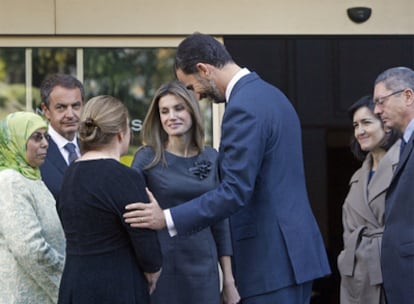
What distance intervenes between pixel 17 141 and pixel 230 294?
5.00 feet

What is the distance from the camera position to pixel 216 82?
4.75 m

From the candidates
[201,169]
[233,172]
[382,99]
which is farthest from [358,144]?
[233,172]

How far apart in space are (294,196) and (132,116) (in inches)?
154

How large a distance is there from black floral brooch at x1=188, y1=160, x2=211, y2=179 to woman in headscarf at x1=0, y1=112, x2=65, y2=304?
894mm

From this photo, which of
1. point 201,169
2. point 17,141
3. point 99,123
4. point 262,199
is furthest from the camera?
point 201,169

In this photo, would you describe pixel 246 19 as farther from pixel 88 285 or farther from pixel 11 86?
pixel 88 285

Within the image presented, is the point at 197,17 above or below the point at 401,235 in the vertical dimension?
above

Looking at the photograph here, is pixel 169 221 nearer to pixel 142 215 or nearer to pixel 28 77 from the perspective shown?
pixel 142 215

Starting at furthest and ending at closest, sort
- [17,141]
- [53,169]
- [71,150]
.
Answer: [71,150], [53,169], [17,141]

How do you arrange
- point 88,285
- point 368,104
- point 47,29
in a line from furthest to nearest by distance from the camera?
point 47,29 < point 368,104 < point 88,285

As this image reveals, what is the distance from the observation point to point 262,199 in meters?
4.57

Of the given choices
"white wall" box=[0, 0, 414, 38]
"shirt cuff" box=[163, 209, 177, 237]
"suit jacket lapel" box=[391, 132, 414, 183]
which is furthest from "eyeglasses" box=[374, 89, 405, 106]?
"white wall" box=[0, 0, 414, 38]

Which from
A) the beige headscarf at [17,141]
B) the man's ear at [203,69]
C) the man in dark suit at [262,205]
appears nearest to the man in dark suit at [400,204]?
Answer: the man in dark suit at [262,205]

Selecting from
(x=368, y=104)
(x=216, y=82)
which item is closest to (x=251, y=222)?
(x=216, y=82)
